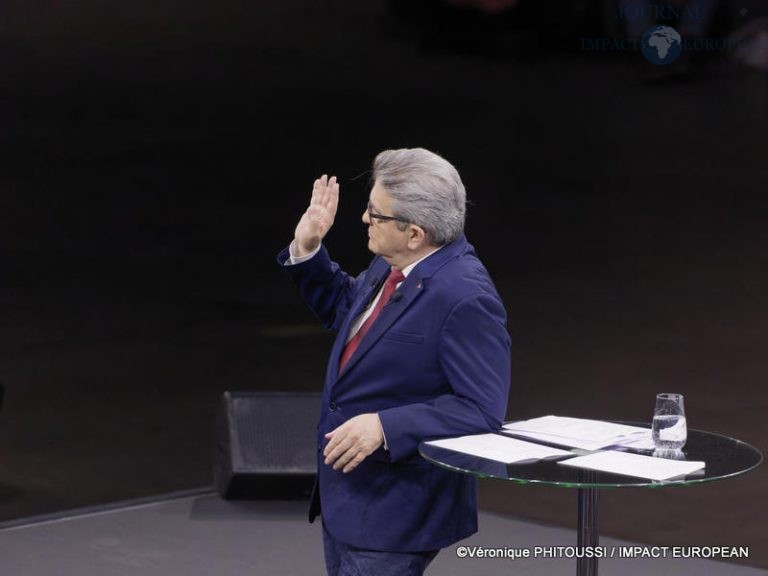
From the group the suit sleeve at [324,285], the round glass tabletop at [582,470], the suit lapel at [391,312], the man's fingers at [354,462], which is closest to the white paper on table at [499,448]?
the round glass tabletop at [582,470]

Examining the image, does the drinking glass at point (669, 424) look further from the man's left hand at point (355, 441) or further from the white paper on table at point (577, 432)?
the man's left hand at point (355, 441)

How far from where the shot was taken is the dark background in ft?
16.0

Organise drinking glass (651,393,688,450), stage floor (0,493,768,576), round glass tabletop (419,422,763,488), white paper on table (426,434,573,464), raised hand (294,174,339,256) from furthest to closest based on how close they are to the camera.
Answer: stage floor (0,493,768,576)
raised hand (294,174,339,256)
drinking glass (651,393,688,450)
white paper on table (426,434,573,464)
round glass tabletop (419,422,763,488)

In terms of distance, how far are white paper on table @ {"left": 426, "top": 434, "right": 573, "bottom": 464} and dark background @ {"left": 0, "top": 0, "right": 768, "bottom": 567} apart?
2.39 meters

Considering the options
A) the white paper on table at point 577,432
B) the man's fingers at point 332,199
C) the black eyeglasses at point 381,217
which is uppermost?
the man's fingers at point 332,199

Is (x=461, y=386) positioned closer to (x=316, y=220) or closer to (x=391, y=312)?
(x=391, y=312)

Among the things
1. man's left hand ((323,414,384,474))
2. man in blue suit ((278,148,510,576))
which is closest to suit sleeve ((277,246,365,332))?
man in blue suit ((278,148,510,576))

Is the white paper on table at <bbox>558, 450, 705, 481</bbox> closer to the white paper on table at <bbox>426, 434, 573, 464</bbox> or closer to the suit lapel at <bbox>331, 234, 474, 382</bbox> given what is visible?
the white paper on table at <bbox>426, 434, 573, 464</bbox>

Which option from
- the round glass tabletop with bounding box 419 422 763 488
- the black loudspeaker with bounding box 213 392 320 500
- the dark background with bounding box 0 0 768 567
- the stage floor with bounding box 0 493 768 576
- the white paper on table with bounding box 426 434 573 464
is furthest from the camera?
the dark background with bounding box 0 0 768 567

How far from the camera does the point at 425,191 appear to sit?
234 centimetres

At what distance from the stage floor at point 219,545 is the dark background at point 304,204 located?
25 cm

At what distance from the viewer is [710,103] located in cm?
496

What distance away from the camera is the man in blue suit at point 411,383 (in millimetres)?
2293

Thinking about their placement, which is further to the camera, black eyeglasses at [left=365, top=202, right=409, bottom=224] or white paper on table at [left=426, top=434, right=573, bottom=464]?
black eyeglasses at [left=365, top=202, right=409, bottom=224]
